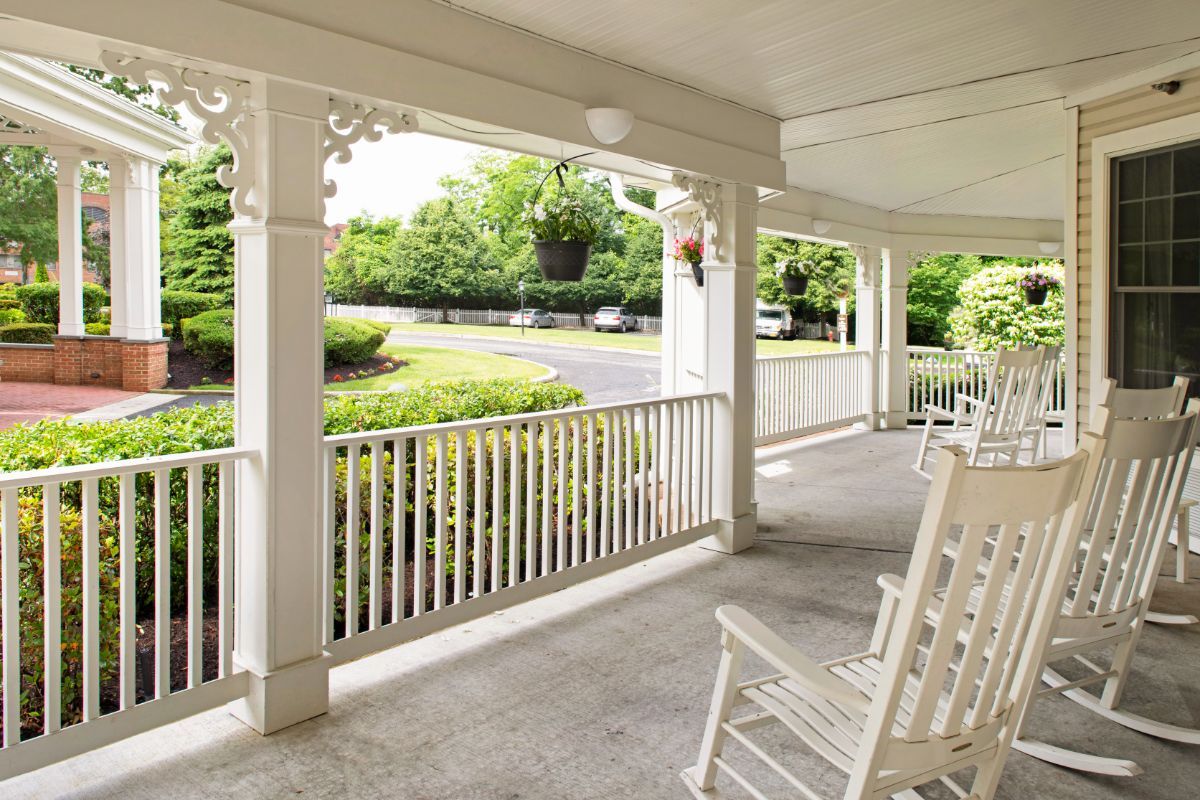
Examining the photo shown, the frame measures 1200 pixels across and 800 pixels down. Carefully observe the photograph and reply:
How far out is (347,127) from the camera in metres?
2.80

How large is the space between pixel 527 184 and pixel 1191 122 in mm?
7762

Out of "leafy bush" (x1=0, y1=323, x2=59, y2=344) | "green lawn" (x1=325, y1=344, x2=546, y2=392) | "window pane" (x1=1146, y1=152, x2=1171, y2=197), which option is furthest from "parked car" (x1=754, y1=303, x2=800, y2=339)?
"window pane" (x1=1146, y1=152, x2=1171, y2=197)

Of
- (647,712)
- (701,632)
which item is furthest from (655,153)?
(647,712)

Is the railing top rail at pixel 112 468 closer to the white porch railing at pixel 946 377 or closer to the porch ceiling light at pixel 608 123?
the porch ceiling light at pixel 608 123

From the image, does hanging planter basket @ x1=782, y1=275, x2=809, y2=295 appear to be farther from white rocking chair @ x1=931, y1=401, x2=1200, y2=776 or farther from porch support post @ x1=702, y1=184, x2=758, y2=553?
white rocking chair @ x1=931, y1=401, x2=1200, y2=776

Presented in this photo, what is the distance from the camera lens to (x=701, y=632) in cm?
352

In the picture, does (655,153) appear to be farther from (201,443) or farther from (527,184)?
(527,184)

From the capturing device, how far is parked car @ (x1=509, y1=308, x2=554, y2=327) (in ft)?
36.1

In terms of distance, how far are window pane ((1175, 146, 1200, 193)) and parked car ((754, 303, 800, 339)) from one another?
1624 centimetres

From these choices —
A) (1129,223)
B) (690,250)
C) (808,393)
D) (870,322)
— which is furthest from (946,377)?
(1129,223)

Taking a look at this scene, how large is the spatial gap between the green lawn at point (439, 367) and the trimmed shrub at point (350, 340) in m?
0.35

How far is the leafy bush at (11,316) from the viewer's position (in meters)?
10.7

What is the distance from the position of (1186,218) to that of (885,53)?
6.38ft

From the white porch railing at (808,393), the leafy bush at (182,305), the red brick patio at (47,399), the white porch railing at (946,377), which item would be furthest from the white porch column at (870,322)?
the leafy bush at (182,305)
